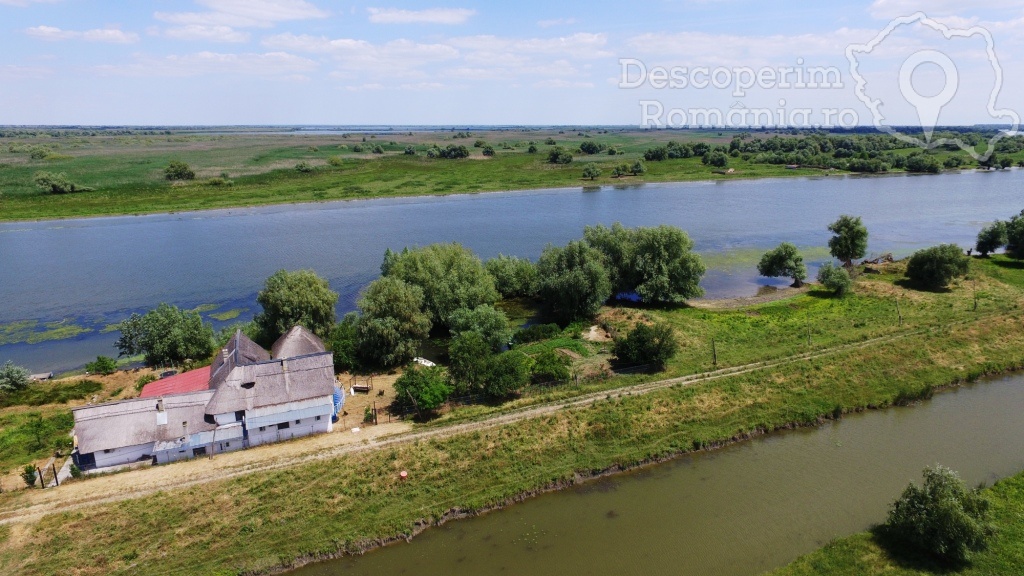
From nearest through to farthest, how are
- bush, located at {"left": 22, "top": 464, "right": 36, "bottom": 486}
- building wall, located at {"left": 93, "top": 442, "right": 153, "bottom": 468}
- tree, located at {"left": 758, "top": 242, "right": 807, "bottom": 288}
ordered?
1. bush, located at {"left": 22, "top": 464, "right": 36, "bottom": 486}
2. building wall, located at {"left": 93, "top": 442, "right": 153, "bottom": 468}
3. tree, located at {"left": 758, "top": 242, "right": 807, "bottom": 288}

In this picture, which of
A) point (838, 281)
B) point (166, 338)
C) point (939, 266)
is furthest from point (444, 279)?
point (939, 266)

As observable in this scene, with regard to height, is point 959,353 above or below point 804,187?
below

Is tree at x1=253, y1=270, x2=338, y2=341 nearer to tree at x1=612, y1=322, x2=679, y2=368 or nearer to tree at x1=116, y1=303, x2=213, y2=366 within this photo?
tree at x1=116, y1=303, x2=213, y2=366

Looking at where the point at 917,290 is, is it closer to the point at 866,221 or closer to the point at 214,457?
the point at 866,221

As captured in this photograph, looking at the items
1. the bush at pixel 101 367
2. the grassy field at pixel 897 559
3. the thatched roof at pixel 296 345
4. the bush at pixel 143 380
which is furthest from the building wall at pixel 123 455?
the grassy field at pixel 897 559

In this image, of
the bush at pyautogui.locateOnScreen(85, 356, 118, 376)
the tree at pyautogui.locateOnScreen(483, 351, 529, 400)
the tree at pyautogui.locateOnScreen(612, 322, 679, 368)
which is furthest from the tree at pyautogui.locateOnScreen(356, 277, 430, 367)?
the bush at pyautogui.locateOnScreen(85, 356, 118, 376)

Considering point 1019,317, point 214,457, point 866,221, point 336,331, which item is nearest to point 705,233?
point 866,221

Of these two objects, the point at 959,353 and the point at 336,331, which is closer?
the point at 959,353
